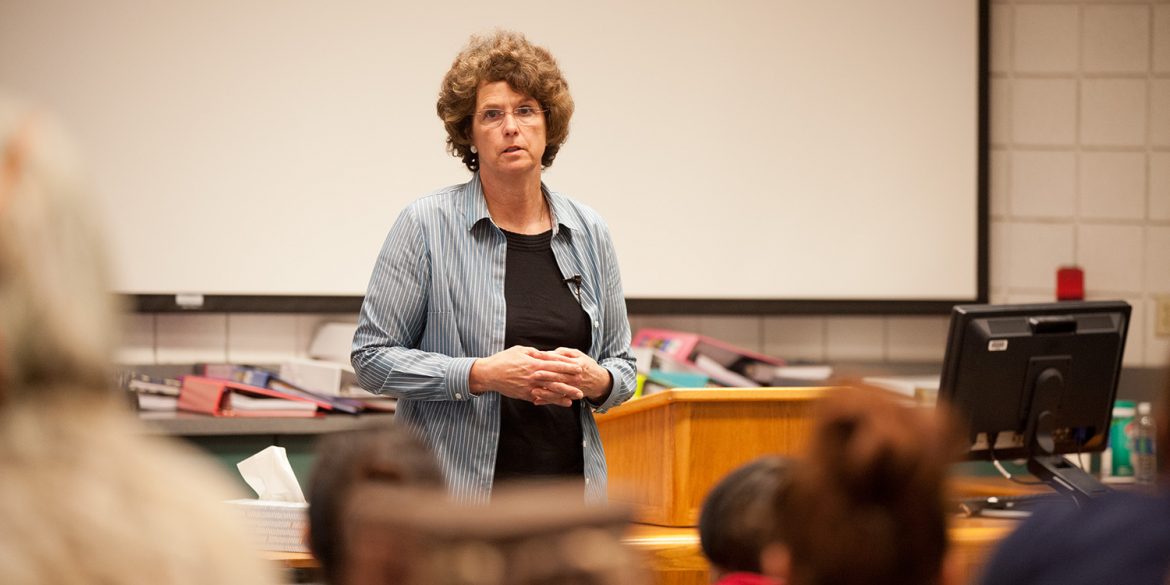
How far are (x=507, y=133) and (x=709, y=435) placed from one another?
0.72 meters

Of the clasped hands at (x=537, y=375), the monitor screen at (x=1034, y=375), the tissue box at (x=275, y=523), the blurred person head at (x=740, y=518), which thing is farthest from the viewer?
the monitor screen at (x=1034, y=375)

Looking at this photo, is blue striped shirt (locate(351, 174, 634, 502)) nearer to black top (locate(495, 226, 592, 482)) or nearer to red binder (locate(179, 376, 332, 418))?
black top (locate(495, 226, 592, 482))

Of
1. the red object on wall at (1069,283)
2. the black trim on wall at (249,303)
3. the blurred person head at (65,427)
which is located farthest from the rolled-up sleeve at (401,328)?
the red object on wall at (1069,283)

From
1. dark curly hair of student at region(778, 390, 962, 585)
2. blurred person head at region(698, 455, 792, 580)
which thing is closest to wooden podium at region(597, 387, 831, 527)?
blurred person head at region(698, 455, 792, 580)

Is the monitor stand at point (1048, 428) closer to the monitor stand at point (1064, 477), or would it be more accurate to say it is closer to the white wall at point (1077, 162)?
the monitor stand at point (1064, 477)

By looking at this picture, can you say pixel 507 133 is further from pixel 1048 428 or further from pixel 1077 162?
pixel 1077 162

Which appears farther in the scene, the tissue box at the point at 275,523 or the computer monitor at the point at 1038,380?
the computer monitor at the point at 1038,380

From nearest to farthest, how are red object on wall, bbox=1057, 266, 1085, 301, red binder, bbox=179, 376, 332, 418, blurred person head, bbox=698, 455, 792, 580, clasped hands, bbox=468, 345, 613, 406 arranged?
1. blurred person head, bbox=698, 455, 792, 580
2. clasped hands, bbox=468, 345, 613, 406
3. red binder, bbox=179, 376, 332, 418
4. red object on wall, bbox=1057, 266, 1085, 301

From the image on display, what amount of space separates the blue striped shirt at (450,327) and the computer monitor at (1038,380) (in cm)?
72

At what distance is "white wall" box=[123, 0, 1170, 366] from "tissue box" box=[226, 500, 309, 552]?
2.68 metres

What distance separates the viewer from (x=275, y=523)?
2.31 metres

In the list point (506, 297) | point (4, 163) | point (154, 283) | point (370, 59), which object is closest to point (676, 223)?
point (370, 59)

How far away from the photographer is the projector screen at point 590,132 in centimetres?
404

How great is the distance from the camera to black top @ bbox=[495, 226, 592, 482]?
2.30m
